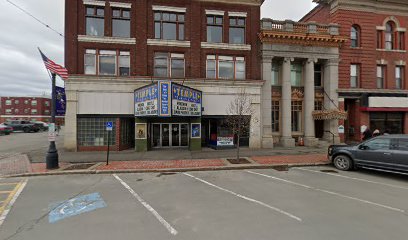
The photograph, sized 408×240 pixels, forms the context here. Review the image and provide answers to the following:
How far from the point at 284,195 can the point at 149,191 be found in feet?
14.5

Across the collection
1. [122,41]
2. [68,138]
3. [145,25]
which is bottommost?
[68,138]

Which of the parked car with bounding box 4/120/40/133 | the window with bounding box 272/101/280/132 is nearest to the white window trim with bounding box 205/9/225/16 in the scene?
the window with bounding box 272/101/280/132

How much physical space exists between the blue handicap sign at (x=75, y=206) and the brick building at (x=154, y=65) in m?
8.09

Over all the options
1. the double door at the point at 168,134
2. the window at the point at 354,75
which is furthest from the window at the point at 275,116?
Answer: the double door at the point at 168,134

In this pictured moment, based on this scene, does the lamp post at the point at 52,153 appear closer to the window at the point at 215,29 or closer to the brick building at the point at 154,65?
the brick building at the point at 154,65

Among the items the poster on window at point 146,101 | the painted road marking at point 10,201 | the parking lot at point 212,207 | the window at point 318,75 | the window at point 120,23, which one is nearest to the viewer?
the parking lot at point 212,207

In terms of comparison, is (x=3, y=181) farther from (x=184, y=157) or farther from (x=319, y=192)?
(x=319, y=192)

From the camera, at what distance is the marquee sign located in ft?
41.5

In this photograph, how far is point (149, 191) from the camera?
702cm

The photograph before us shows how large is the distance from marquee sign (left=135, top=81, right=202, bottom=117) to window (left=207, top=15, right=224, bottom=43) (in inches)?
191

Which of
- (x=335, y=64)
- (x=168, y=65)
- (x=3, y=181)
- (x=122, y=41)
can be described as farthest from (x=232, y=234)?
(x=335, y=64)

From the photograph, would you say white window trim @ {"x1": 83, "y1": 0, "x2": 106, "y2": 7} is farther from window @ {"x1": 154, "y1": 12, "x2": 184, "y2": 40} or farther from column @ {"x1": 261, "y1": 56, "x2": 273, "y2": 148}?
column @ {"x1": 261, "y1": 56, "x2": 273, "y2": 148}

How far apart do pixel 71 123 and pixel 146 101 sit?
5.99m

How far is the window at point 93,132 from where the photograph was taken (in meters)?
15.1
